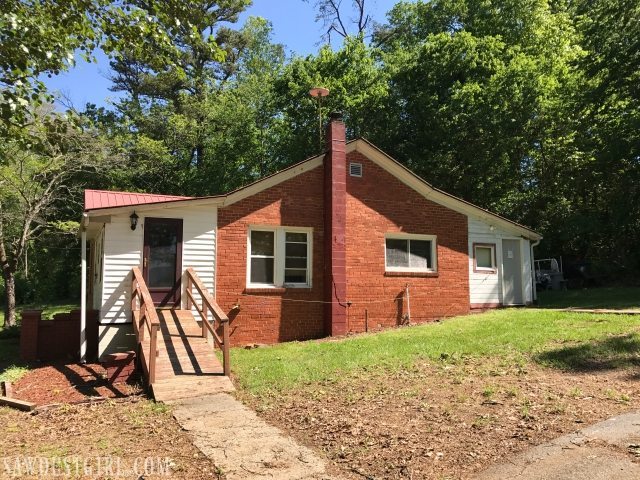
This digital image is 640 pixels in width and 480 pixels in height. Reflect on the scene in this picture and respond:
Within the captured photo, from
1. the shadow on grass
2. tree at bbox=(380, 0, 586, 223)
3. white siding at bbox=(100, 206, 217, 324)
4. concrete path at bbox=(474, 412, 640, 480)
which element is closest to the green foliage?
tree at bbox=(380, 0, 586, 223)

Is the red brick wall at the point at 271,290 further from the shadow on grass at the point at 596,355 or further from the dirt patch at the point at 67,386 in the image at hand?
the shadow on grass at the point at 596,355

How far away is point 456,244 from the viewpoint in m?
14.9

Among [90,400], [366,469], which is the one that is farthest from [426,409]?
[90,400]

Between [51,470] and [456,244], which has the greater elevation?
[456,244]

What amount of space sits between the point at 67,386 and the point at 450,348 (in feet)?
22.4

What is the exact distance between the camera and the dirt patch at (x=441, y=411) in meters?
5.01

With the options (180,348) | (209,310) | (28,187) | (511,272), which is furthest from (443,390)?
(28,187)

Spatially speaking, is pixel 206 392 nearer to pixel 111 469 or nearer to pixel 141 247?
pixel 111 469

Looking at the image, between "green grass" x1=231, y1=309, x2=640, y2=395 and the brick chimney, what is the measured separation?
2.97 feet

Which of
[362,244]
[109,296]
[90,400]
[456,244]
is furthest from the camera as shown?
[456,244]

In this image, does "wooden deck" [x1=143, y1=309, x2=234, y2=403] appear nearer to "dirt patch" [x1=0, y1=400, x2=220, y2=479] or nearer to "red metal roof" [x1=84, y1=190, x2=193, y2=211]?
"dirt patch" [x1=0, y1=400, x2=220, y2=479]

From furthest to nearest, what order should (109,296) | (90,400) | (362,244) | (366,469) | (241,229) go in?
(362,244), (241,229), (109,296), (90,400), (366,469)

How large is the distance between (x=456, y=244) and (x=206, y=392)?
→ 925 cm

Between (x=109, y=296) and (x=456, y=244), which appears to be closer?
(x=109, y=296)
